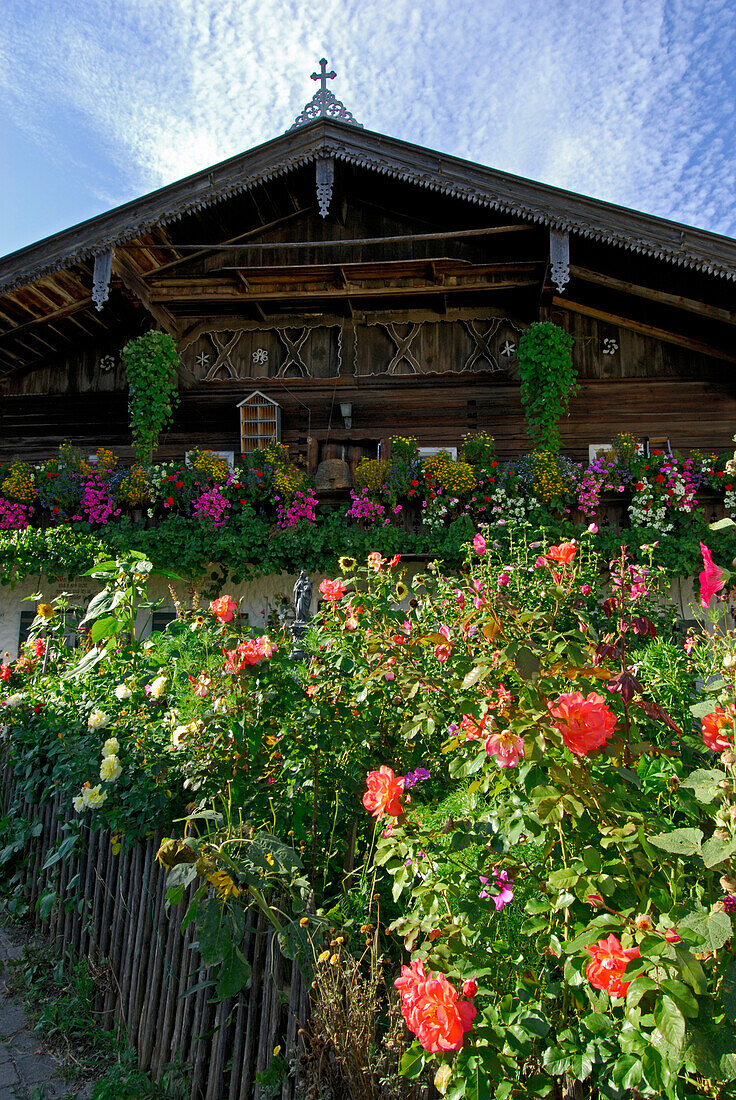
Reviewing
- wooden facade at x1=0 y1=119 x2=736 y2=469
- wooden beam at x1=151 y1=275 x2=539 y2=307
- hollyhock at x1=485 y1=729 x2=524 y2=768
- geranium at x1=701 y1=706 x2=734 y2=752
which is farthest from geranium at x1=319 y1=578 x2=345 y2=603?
wooden beam at x1=151 y1=275 x2=539 y2=307

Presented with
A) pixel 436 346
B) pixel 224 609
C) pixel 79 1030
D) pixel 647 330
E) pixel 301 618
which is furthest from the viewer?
pixel 436 346

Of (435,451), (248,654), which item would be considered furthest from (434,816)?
(435,451)

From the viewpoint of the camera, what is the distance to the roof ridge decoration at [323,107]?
9.26 m

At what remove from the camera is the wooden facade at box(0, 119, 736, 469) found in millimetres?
9156

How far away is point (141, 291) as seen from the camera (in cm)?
1002

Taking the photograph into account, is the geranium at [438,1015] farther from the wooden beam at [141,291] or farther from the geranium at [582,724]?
the wooden beam at [141,291]

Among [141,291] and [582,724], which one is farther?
[141,291]

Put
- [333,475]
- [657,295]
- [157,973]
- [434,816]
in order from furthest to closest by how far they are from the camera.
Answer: [657,295]
[333,475]
[157,973]
[434,816]

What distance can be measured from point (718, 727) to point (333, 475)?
7467 millimetres

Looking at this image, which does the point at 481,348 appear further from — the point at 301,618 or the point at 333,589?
the point at 333,589

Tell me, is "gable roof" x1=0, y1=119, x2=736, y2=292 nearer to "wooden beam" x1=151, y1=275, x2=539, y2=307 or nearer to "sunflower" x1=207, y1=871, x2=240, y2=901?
"wooden beam" x1=151, y1=275, x2=539, y2=307

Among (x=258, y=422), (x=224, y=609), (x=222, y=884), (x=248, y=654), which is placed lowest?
(x=222, y=884)

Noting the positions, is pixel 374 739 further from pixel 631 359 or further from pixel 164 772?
pixel 631 359

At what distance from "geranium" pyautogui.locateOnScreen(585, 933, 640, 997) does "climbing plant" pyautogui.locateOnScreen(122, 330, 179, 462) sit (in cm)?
876
